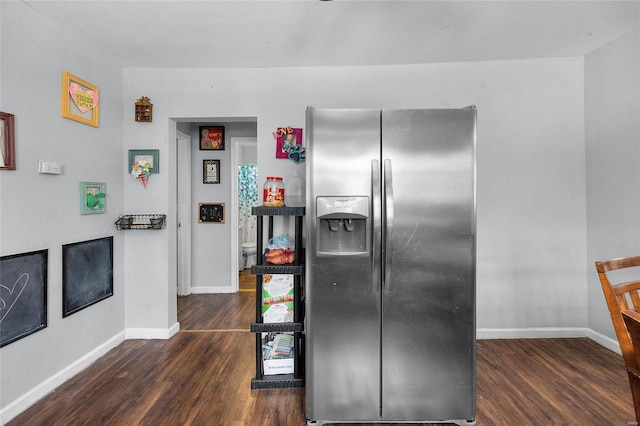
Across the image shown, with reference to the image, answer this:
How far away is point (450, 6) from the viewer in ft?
7.26

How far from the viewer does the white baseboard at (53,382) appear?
2000mm

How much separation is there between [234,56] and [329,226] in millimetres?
1862

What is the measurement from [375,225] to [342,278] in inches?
13.7

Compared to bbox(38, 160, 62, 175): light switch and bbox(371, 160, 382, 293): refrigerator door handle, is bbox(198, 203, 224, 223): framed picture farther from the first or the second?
bbox(371, 160, 382, 293): refrigerator door handle

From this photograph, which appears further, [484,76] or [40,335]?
[484,76]

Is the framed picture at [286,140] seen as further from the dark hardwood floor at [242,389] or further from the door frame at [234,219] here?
the dark hardwood floor at [242,389]

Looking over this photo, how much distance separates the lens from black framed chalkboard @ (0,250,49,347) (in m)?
1.96

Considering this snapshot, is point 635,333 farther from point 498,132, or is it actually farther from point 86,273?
point 86,273

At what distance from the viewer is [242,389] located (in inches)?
91.5

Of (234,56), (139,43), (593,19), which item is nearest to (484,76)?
(593,19)

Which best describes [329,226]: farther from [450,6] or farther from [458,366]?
[450,6]

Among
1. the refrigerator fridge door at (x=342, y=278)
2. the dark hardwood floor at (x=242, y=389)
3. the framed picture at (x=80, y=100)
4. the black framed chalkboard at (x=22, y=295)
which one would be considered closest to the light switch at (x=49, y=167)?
the framed picture at (x=80, y=100)

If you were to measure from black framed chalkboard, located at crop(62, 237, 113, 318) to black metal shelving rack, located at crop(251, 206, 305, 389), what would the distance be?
1.34 m

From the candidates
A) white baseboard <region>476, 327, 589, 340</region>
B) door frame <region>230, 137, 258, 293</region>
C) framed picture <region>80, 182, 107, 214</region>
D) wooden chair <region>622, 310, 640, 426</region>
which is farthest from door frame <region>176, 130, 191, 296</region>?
wooden chair <region>622, 310, 640, 426</region>
